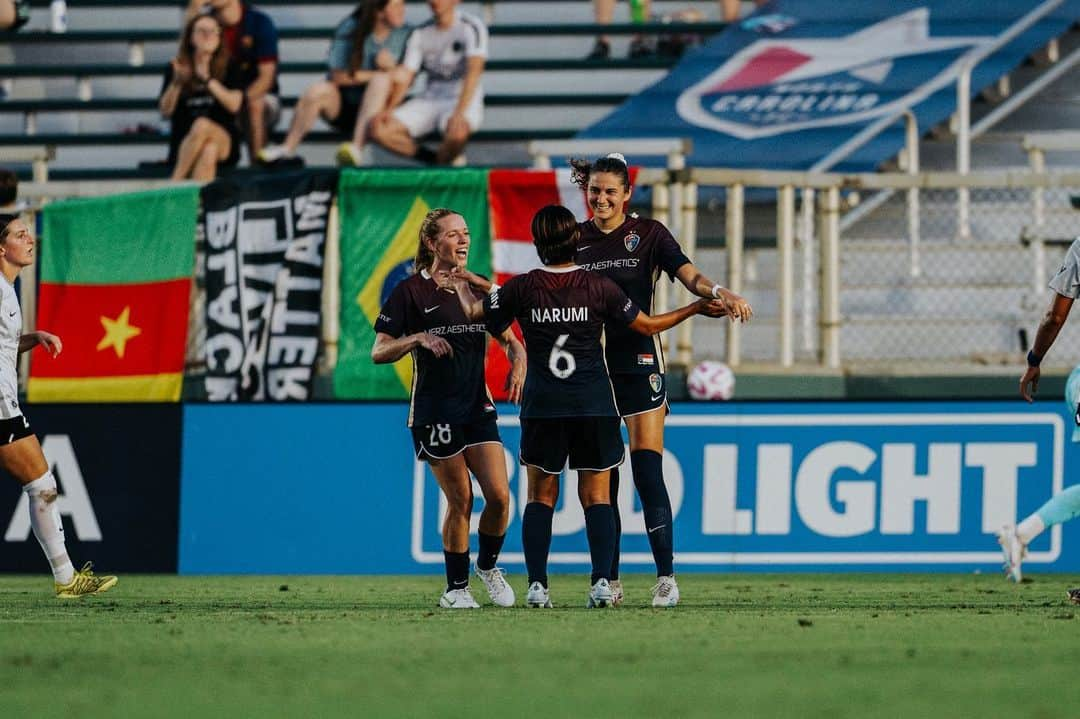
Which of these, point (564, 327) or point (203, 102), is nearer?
point (564, 327)

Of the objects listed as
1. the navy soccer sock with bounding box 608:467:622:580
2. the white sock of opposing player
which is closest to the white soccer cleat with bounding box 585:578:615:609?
the navy soccer sock with bounding box 608:467:622:580

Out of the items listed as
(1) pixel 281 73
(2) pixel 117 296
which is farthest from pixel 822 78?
(2) pixel 117 296

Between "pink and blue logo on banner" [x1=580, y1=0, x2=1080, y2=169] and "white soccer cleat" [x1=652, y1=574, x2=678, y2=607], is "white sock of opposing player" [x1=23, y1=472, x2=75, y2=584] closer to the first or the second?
"white soccer cleat" [x1=652, y1=574, x2=678, y2=607]

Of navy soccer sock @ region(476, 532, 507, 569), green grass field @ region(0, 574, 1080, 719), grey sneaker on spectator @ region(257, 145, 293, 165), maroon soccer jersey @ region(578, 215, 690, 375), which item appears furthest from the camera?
grey sneaker on spectator @ region(257, 145, 293, 165)

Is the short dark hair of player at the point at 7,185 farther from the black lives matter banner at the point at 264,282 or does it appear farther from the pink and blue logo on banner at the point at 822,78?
the pink and blue logo on banner at the point at 822,78

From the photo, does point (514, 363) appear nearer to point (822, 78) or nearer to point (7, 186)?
point (7, 186)

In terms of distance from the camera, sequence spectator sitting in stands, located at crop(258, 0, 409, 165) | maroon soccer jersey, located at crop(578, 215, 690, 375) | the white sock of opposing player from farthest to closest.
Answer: spectator sitting in stands, located at crop(258, 0, 409, 165)
the white sock of opposing player
maroon soccer jersey, located at crop(578, 215, 690, 375)

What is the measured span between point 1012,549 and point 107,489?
234 inches

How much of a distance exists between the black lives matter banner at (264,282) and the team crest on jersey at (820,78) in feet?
18.0

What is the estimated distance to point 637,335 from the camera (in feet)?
29.8

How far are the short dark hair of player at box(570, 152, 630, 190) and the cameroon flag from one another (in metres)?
4.97

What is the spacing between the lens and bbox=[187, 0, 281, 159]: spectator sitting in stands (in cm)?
1675

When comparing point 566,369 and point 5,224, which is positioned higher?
point 5,224

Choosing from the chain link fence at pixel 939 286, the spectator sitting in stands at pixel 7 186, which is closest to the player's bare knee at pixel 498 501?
the spectator sitting in stands at pixel 7 186
